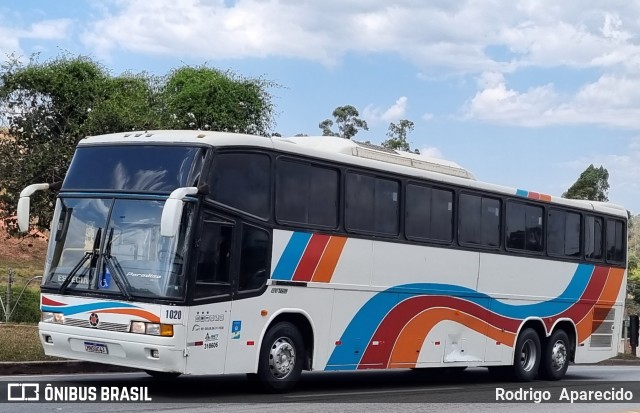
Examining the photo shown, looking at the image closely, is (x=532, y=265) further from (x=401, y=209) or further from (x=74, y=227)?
(x=74, y=227)

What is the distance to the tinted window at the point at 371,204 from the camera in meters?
16.5

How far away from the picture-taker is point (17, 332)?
2134cm

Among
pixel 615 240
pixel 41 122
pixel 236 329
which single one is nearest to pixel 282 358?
pixel 236 329

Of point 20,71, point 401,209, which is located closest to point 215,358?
point 401,209

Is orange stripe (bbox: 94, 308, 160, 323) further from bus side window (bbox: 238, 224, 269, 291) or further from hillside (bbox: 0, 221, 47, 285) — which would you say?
hillside (bbox: 0, 221, 47, 285)

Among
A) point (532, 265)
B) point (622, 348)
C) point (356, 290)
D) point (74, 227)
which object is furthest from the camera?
point (622, 348)

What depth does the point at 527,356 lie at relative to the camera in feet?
→ 70.6

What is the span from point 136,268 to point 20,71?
82.8 ft

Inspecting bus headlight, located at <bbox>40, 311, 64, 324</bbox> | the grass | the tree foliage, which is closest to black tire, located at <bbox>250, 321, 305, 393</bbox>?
bus headlight, located at <bbox>40, 311, 64, 324</bbox>

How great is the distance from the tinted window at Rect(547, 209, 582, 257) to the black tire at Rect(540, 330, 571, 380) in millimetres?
1778

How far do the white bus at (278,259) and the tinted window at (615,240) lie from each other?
3.43 meters

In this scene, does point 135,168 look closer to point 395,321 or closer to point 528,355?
point 395,321

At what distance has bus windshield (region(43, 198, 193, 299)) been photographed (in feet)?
44.1

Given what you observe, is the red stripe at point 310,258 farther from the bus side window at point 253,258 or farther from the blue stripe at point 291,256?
the bus side window at point 253,258
